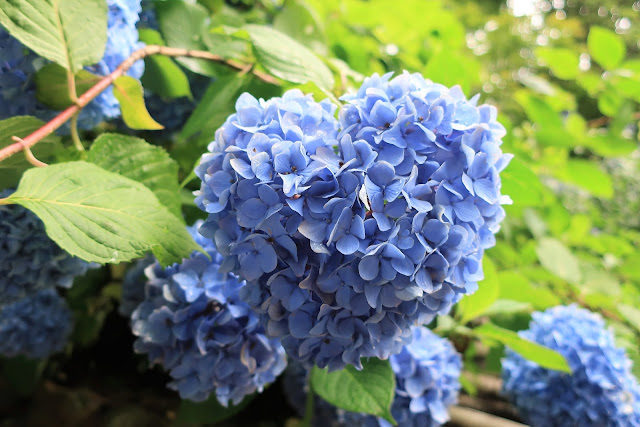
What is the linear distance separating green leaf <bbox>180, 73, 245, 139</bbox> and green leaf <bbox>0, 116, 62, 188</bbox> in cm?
17

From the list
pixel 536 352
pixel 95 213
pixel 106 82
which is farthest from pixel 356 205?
pixel 536 352

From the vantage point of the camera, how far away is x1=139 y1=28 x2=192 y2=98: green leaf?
2.40 ft

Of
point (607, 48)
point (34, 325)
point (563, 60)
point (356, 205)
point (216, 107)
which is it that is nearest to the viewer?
point (356, 205)

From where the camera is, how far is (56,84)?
58 cm

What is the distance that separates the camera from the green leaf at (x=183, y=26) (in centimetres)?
73

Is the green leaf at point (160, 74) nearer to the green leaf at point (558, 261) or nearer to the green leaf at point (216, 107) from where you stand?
the green leaf at point (216, 107)

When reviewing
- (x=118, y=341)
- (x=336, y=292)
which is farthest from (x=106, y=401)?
(x=336, y=292)

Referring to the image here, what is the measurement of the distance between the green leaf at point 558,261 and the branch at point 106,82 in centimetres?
82

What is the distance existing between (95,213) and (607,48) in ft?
4.23

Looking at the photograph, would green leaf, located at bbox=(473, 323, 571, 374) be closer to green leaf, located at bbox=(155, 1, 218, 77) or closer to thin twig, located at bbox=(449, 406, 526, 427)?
thin twig, located at bbox=(449, 406, 526, 427)

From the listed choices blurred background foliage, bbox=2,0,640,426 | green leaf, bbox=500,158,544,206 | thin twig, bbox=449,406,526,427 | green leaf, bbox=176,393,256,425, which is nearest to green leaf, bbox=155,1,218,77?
blurred background foliage, bbox=2,0,640,426

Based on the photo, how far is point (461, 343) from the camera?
104cm

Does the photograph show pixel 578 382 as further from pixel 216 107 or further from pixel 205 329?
pixel 216 107

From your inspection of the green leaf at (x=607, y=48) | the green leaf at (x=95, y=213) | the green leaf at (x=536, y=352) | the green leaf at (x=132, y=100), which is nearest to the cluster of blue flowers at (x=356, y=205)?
the green leaf at (x=95, y=213)
